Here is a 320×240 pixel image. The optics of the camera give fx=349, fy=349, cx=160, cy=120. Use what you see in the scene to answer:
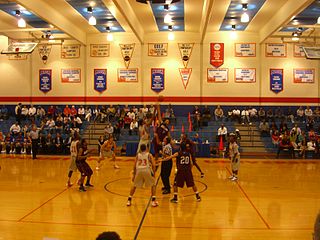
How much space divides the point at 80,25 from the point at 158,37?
220 inches

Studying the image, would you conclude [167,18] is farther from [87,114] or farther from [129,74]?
[87,114]

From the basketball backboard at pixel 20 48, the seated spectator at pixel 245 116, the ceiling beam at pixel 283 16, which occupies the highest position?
the ceiling beam at pixel 283 16

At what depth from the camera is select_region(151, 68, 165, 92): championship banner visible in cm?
2530

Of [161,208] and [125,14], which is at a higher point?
[125,14]

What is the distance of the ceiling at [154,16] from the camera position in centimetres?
1782

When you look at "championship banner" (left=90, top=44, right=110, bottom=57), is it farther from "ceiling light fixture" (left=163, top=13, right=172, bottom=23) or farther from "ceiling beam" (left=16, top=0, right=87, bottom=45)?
"ceiling light fixture" (left=163, top=13, right=172, bottom=23)

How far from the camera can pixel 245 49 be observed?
81.8ft

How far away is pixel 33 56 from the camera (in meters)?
26.2

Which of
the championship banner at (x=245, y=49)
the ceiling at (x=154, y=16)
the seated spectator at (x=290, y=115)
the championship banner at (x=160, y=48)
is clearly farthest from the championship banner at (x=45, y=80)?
the seated spectator at (x=290, y=115)

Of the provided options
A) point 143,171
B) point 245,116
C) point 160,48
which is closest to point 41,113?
point 160,48

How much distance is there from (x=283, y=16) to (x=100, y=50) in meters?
13.1

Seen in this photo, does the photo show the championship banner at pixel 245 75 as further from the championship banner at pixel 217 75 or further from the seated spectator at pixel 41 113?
the seated spectator at pixel 41 113

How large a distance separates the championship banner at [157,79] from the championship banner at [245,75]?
531 cm

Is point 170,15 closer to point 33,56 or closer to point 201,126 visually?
point 201,126
